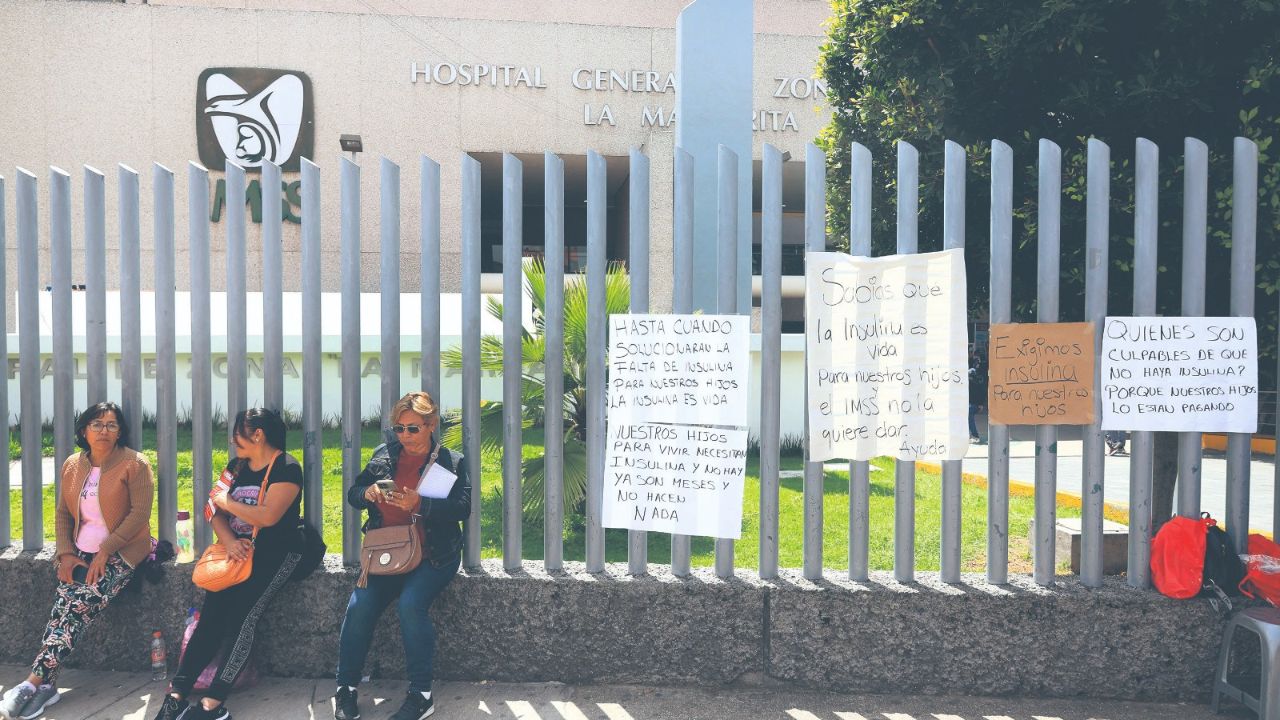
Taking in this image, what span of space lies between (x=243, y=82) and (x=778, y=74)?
512 inches

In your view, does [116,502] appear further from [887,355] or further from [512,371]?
[887,355]

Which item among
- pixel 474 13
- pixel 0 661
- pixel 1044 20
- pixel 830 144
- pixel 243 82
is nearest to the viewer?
pixel 1044 20

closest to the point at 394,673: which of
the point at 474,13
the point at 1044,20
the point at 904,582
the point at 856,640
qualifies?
the point at 856,640

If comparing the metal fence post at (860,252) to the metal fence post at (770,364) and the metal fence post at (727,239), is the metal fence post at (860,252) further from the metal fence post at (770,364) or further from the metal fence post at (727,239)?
the metal fence post at (727,239)

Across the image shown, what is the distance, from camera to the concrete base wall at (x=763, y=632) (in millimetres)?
3799

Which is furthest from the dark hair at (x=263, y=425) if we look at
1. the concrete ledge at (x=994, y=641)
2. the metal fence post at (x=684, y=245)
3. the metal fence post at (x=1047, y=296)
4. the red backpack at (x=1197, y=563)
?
the red backpack at (x=1197, y=563)

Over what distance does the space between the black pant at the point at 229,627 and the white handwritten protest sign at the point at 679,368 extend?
5.64 feet

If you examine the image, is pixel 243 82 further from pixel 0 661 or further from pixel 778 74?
pixel 0 661

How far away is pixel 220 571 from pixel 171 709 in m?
0.57

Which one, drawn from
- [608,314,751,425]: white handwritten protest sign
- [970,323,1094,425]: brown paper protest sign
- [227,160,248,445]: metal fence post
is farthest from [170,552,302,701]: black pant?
[970,323,1094,425]: brown paper protest sign

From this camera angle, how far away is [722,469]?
3.89 m

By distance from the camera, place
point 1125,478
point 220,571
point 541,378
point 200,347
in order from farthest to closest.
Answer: point 1125,478, point 541,378, point 200,347, point 220,571

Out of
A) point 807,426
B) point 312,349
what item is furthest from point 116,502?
point 807,426

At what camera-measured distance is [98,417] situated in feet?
12.8
